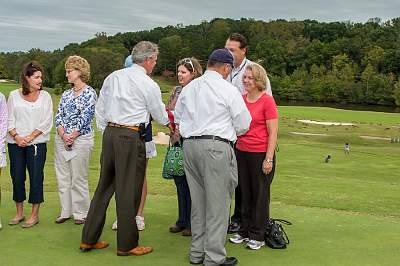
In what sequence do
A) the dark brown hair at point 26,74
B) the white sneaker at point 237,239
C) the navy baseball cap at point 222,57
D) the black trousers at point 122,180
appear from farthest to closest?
1. the dark brown hair at point 26,74
2. the white sneaker at point 237,239
3. the black trousers at point 122,180
4. the navy baseball cap at point 222,57

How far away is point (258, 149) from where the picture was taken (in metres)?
5.96

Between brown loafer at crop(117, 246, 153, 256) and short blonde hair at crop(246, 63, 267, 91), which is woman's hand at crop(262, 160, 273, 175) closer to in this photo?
short blonde hair at crop(246, 63, 267, 91)

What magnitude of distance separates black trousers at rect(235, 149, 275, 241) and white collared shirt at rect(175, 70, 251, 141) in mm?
693

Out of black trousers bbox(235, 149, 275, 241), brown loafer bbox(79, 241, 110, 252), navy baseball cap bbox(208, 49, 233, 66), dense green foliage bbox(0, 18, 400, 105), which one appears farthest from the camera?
dense green foliage bbox(0, 18, 400, 105)

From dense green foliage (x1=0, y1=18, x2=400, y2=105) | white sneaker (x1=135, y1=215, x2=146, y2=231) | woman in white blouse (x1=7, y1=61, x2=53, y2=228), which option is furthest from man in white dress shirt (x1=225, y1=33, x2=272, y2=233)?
dense green foliage (x1=0, y1=18, x2=400, y2=105)

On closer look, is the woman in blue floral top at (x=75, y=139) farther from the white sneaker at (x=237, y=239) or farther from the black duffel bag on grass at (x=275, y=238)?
the black duffel bag on grass at (x=275, y=238)

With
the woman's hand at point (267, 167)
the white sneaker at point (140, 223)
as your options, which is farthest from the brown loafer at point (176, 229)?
the woman's hand at point (267, 167)

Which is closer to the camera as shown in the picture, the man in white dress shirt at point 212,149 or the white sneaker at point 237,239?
A: the man in white dress shirt at point 212,149

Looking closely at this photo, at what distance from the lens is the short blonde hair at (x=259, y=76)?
583 cm

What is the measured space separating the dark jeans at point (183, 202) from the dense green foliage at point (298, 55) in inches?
3056

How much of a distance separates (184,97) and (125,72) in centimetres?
71

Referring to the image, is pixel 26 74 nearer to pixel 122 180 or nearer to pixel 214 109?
pixel 122 180

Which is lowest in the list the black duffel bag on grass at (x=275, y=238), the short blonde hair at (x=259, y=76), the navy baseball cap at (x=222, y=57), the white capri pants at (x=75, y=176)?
the black duffel bag on grass at (x=275, y=238)

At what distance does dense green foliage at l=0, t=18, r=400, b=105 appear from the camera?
325 feet
